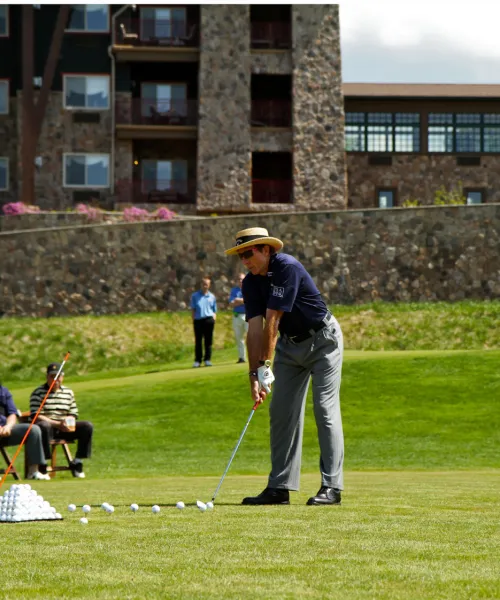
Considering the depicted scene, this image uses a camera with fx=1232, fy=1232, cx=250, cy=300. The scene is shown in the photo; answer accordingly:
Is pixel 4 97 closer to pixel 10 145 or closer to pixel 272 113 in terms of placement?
pixel 10 145

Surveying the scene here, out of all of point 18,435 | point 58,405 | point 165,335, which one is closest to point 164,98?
point 165,335

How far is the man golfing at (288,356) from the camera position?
374 inches

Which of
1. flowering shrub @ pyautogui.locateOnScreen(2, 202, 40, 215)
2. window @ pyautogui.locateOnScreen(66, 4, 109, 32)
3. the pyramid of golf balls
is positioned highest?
window @ pyautogui.locateOnScreen(66, 4, 109, 32)

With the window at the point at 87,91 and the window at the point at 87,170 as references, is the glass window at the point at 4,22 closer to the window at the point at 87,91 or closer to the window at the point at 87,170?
the window at the point at 87,91

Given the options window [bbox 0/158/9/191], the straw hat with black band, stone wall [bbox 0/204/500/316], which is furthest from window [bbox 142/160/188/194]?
the straw hat with black band

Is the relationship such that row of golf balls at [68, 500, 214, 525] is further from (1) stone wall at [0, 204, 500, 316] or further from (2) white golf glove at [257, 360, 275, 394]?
(1) stone wall at [0, 204, 500, 316]

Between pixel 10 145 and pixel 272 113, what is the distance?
37.3 feet

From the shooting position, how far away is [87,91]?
5294cm

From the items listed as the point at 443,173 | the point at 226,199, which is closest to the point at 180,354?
Result: the point at 226,199

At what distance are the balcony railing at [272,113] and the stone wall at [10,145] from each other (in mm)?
10343

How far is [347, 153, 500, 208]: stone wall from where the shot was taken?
186 feet

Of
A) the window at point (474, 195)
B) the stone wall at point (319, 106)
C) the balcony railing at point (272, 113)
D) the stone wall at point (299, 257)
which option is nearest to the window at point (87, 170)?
the balcony railing at point (272, 113)

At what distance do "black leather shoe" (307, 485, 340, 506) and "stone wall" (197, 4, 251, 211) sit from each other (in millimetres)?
42008

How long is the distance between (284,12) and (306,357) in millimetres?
44790
